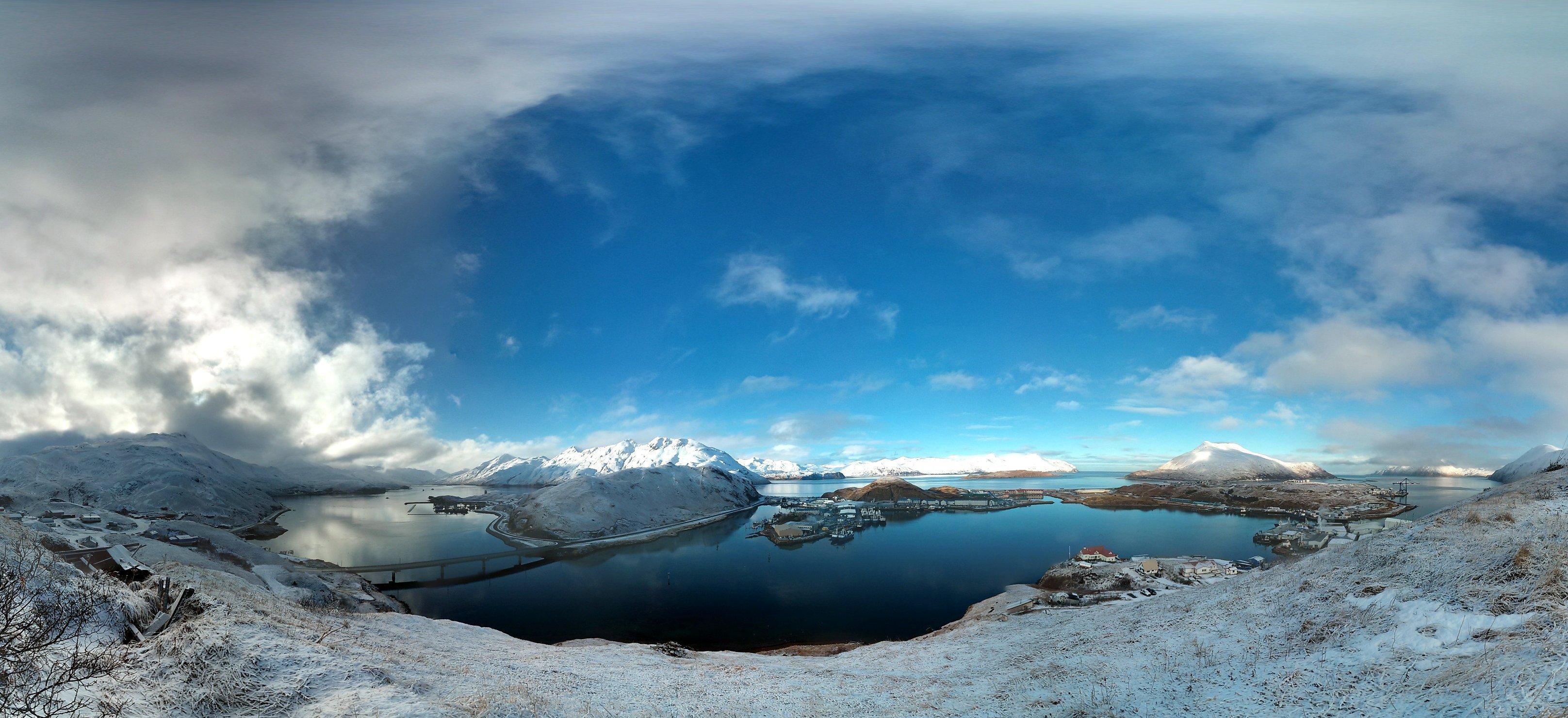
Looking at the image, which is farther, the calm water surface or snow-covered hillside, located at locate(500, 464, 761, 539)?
snow-covered hillside, located at locate(500, 464, 761, 539)

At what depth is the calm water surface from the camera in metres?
42.7

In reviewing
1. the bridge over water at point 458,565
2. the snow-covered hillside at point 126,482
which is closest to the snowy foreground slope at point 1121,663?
the bridge over water at point 458,565

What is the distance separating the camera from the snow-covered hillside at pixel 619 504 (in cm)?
9481

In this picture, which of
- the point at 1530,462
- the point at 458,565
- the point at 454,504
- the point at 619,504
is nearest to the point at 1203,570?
the point at 458,565

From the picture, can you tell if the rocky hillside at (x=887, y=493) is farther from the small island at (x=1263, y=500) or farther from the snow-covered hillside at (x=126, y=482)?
the snow-covered hillside at (x=126, y=482)

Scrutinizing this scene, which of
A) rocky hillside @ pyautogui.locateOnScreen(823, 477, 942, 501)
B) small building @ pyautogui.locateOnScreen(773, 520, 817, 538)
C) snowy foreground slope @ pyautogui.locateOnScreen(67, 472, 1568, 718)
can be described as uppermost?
snowy foreground slope @ pyautogui.locateOnScreen(67, 472, 1568, 718)

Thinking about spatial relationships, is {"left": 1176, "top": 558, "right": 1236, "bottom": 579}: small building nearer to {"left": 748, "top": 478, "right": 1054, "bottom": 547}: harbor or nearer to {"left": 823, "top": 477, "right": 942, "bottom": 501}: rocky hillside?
{"left": 748, "top": 478, "right": 1054, "bottom": 547}: harbor

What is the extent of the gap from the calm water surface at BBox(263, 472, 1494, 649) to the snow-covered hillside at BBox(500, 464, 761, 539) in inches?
351

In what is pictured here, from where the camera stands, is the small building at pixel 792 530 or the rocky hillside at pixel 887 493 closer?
the small building at pixel 792 530

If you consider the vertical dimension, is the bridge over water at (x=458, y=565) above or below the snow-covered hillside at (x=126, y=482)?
below

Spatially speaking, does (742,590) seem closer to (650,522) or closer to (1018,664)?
(1018,664)

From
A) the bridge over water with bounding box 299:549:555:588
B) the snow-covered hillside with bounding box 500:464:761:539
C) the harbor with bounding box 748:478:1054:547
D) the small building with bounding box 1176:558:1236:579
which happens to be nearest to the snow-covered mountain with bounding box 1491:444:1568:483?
the harbor with bounding box 748:478:1054:547

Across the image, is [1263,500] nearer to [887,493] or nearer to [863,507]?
[887,493]

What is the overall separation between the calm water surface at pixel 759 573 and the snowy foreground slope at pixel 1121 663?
19727mm
